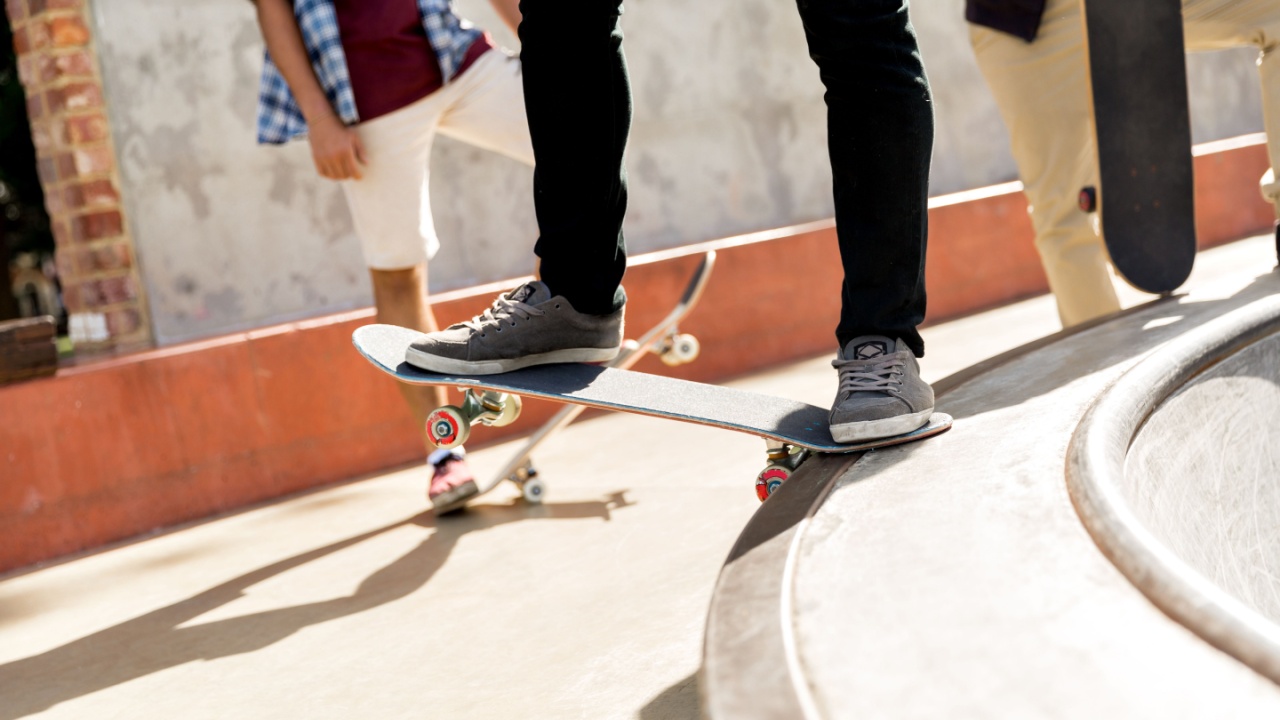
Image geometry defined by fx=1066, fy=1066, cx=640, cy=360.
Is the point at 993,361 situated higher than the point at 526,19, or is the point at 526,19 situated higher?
the point at 526,19

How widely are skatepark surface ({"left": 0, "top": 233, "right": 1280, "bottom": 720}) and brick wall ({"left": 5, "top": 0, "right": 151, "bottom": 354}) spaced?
930 millimetres

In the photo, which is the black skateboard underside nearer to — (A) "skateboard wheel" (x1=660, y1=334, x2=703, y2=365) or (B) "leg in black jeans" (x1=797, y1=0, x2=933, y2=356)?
(B) "leg in black jeans" (x1=797, y1=0, x2=933, y2=356)

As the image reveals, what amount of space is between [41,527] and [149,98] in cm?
148

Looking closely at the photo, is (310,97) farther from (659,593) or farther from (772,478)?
(772,478)

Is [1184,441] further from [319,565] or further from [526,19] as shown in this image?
[319,565]

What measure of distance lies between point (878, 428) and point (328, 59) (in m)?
1.75

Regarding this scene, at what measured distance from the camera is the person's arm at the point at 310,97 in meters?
2.55

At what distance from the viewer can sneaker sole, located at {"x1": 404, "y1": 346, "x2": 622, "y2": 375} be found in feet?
5.44

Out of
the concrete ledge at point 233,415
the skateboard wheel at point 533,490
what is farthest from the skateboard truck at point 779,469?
the concrete ledge at point 233,415

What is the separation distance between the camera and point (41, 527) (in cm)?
276

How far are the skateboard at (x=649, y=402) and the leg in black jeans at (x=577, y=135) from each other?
154 mm

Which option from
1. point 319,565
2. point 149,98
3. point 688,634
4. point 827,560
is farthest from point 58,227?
point 827,560

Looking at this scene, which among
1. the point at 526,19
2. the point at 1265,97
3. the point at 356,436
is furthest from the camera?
the point at 356,436

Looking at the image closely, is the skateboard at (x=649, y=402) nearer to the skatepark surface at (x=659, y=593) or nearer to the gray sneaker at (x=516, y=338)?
the gray sneaker at (x=516, y=338)
